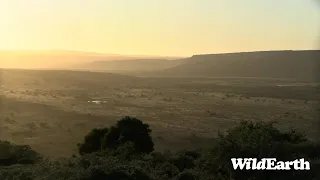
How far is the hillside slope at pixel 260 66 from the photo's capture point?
154 meters

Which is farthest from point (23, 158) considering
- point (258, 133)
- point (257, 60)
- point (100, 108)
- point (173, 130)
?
point (257, 60)

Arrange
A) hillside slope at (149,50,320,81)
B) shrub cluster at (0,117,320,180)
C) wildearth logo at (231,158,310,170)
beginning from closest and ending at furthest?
1. wildearth logo at (231,158,310,170)
2. shrub cluster at (0,117,320,180)
3. hillside slope at (149,50,320,81)

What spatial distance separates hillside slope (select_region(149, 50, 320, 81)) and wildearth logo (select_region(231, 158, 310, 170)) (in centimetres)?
13396

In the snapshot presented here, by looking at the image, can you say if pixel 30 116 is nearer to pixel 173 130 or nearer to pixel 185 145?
pixel 173 130

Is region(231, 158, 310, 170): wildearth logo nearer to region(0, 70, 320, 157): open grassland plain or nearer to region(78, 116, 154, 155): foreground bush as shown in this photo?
region(78, 116, 154, 155): foreground bush

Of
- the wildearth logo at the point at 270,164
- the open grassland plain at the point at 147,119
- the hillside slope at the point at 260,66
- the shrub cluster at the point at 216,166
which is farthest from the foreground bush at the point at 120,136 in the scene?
the hillside slope at the point at 260,66

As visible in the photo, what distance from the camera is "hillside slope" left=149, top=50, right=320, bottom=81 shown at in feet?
506

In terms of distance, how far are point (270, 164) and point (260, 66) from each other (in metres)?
162

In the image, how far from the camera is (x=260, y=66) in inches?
6688

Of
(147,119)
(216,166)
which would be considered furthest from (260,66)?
(216,166)

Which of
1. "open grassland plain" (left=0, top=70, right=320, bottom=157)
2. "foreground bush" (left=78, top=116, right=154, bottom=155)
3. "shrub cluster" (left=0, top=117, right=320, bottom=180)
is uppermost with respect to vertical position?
"shrub cluster" (left=0, top=117, right=320, bottom=180)

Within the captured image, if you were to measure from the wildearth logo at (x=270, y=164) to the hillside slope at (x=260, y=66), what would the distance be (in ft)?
440

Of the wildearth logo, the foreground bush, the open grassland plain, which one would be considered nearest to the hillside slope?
the open grassland plain

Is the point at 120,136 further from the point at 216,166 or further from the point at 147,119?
the point at 147,119
